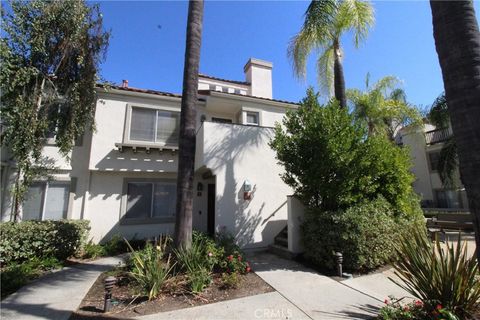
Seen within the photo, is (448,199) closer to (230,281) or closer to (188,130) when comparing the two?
(230,281)

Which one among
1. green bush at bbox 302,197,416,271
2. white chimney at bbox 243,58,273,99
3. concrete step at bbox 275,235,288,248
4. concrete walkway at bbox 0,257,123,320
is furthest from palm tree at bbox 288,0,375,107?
concrete walkway at bbox 0,257,123,320

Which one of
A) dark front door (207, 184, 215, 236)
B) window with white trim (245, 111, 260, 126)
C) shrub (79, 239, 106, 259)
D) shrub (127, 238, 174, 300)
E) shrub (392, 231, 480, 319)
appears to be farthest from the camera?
window with white trim (245, 111, 260, 126)

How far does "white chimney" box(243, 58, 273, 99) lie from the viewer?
21297 millimetres

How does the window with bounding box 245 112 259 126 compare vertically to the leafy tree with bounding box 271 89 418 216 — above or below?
above

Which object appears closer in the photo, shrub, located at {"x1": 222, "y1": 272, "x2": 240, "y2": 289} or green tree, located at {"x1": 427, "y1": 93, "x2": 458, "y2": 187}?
shrub, located at {"x1": 222, "y1": 272, "x2": 240, "y2": 289}

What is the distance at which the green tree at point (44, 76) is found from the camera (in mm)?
8461

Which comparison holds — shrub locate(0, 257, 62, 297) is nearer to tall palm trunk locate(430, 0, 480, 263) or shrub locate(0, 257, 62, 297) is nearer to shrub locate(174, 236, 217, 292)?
shrub locate(174, 236, 217, 292)

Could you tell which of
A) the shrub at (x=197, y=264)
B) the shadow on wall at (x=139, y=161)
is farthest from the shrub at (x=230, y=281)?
the shadow on wall at (x=139, y=161)

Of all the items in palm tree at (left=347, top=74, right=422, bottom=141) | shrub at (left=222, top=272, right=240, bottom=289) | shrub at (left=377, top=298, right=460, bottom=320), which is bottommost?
shrub at (left=222, top=272, right=240, bottom=289)

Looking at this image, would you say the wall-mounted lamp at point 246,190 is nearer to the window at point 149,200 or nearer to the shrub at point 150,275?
the window at point 149,200

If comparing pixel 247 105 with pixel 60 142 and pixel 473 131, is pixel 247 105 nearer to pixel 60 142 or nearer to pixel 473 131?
pixel 60 142

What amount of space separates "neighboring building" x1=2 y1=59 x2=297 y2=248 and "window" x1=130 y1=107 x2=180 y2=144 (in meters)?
0.04

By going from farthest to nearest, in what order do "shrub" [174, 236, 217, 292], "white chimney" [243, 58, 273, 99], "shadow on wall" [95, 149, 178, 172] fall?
"white chimney" [243, 58, 273, 99] < "shadow on wall" [95, 149, 178, 172] < "shrub" [174, 236, 217, 292]

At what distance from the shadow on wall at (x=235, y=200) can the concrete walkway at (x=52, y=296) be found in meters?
4.52
